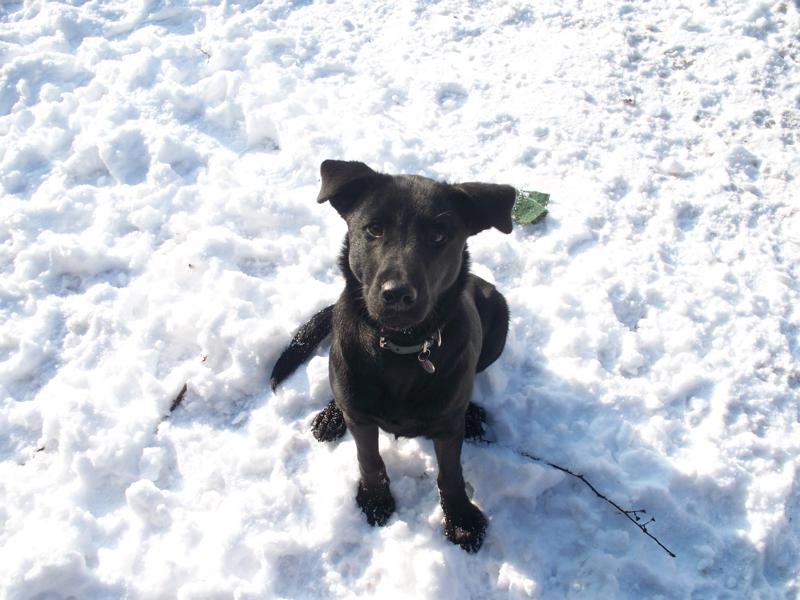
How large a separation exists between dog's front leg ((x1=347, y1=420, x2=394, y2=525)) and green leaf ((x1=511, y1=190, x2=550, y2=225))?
92.3 inches

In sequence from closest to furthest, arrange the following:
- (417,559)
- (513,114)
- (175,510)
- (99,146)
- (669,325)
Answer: (417,559) → (175,510) → (669,325) → (99,146) → (513,114)

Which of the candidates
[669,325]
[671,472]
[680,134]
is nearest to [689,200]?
[680,134]

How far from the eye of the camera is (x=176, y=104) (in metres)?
5.36

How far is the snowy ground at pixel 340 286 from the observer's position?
311 cm

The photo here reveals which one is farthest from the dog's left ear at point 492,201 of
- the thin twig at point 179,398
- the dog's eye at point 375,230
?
the thin twig at point 179,398

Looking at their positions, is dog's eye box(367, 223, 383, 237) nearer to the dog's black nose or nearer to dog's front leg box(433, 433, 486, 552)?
the dog's black nose

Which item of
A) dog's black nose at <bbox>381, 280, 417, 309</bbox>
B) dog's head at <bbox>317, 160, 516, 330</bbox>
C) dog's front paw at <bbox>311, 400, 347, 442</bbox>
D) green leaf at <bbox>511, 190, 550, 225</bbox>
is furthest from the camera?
green leaf at <bbox>511, 190, 550, 225</bbox>

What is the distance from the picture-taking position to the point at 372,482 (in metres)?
3.16

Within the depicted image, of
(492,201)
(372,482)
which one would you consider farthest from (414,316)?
(372,482)

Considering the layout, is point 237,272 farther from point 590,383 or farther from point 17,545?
point 590,383

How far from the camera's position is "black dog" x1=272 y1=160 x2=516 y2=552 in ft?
8.89

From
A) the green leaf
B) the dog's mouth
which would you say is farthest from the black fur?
the green leaf

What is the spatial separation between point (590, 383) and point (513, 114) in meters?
2.73

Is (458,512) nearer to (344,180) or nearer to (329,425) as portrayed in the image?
(329,425)
